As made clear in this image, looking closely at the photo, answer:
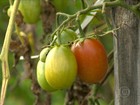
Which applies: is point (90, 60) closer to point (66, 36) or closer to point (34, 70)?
point (66, 36)

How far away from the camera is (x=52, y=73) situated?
1.17m

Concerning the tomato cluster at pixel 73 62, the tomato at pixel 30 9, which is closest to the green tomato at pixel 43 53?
the tomato cluster at pixel 73 62

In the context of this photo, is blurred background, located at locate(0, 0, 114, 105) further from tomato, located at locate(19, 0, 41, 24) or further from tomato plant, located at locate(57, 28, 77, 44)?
tomato plant, located at locate(57, 28, 77, 44)

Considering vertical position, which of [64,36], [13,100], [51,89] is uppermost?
[64,36]

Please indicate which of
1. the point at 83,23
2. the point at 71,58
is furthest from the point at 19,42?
the point at 71,58

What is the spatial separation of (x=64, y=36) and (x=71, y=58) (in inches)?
3.6

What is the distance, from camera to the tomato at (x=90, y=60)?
46.6 inches

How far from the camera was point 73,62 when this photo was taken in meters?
1.17

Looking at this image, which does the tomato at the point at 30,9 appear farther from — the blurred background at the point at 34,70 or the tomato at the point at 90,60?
the tomato at the point at 90,60

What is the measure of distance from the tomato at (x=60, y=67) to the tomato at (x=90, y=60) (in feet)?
0.06

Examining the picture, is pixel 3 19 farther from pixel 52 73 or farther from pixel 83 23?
pixel 52 73

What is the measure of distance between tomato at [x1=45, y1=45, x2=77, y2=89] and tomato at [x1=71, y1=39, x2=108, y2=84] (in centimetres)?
2

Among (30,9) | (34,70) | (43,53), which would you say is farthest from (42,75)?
(34,70)

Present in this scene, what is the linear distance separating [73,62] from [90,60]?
1.6 inches
